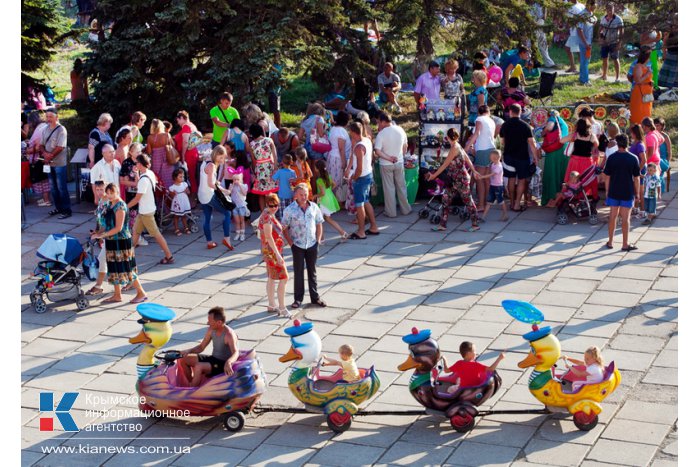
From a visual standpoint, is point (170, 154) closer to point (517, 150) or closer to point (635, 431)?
point (517, 150)

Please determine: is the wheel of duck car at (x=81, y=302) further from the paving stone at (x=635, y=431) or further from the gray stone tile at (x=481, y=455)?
the paving stone at (x=635, y=431)

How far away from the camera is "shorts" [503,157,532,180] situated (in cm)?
1526

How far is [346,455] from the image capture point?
920cm

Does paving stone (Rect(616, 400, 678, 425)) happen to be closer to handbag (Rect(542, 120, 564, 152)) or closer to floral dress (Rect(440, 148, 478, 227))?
floral dress (Rect(440, 148, 478, 227))

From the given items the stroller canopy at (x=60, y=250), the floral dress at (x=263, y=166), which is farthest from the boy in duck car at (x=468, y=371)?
the floral dress at (x=263, y=166)

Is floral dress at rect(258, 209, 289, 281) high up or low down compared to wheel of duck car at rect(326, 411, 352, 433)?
up

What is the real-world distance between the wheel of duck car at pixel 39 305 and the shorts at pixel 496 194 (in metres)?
6.75

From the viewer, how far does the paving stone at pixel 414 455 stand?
9031mm

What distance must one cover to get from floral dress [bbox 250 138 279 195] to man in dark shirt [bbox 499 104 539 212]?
346 centimetres

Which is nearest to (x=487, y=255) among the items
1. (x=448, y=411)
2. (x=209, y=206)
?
(x=209, y=206)

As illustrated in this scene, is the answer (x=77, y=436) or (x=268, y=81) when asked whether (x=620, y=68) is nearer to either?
(x=268, y=81)

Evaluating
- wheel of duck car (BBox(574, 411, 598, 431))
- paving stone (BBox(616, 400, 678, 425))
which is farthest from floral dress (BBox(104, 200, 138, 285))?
paving stone (BBox(616, 400, 678, 425))

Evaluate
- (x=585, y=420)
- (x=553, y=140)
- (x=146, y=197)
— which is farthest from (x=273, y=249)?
(x=553, y=140)

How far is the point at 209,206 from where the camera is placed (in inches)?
562
